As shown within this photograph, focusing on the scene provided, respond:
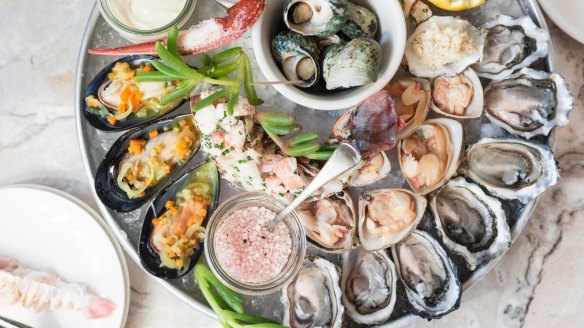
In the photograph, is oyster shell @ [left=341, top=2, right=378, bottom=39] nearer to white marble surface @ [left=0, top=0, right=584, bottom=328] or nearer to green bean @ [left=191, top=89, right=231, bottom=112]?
green bean @ [left=191, top=89, right=231, bottom=112]

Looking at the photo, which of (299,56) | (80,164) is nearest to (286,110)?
(299,56)

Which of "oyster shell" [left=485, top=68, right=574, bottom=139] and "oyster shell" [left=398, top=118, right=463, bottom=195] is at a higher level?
"oyster shell" [left=485, top=68, right=574, bottom=139]

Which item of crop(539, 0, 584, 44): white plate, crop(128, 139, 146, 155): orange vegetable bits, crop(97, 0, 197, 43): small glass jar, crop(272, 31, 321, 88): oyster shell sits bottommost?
crop(128, 139, 146, 155): orange vegetable bits

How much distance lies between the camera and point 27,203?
1.30 meters

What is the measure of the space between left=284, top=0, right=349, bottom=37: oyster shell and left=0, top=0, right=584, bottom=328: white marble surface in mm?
535

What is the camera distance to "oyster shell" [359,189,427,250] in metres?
1.21

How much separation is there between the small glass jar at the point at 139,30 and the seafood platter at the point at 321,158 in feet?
0.06

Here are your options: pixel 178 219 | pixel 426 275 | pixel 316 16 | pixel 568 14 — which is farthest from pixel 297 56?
pixel 568 14

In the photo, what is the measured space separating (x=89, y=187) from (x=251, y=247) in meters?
0.42

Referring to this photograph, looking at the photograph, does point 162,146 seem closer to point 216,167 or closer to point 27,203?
point 216,167

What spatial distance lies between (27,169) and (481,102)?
1.00 meters

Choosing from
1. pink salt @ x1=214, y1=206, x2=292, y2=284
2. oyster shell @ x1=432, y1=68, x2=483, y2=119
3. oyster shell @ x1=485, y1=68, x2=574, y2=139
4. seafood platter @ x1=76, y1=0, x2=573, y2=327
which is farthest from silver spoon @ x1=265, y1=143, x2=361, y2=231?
oyster shell @ x1=485, y1=68, x2=574, y2=139

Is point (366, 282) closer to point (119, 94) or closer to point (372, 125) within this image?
point (372, 125)

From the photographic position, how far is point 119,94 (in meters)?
1.22
